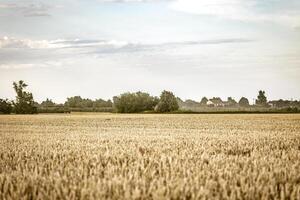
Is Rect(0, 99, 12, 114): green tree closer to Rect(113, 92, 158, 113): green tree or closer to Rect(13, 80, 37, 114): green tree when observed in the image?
Rect(13, 80, 37, 114): green tree

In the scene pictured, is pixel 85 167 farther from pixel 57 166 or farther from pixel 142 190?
pixel 142 190

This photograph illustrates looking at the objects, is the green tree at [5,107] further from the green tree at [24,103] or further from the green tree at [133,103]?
the green tree at [133,103]

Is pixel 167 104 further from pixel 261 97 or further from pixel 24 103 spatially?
pixel 261 97

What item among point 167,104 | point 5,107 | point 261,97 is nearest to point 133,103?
point 167,104

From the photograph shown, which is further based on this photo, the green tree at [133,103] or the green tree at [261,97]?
the green tree at [261,97]

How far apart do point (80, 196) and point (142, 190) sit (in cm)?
74

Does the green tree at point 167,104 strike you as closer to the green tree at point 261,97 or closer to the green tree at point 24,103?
the green tree at point 24,103

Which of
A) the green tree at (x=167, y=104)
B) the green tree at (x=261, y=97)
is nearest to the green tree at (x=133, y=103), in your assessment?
the green tree at (x=167, y=104)

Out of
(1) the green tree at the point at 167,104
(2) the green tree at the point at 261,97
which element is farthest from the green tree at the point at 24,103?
(2) the green tree at the point at 261,97

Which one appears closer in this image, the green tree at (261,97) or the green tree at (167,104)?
the green tree at (167,104)

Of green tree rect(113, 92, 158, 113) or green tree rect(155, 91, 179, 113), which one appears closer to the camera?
green tree rect(155, 91, 179, 113)

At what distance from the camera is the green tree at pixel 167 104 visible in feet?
285

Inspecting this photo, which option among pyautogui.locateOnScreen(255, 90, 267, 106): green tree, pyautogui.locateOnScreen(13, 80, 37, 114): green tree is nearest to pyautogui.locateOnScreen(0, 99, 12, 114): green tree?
pyautogui.locateOnScreen(13, 80, 37, 114): green tree

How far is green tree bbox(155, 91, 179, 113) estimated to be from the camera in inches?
3420
